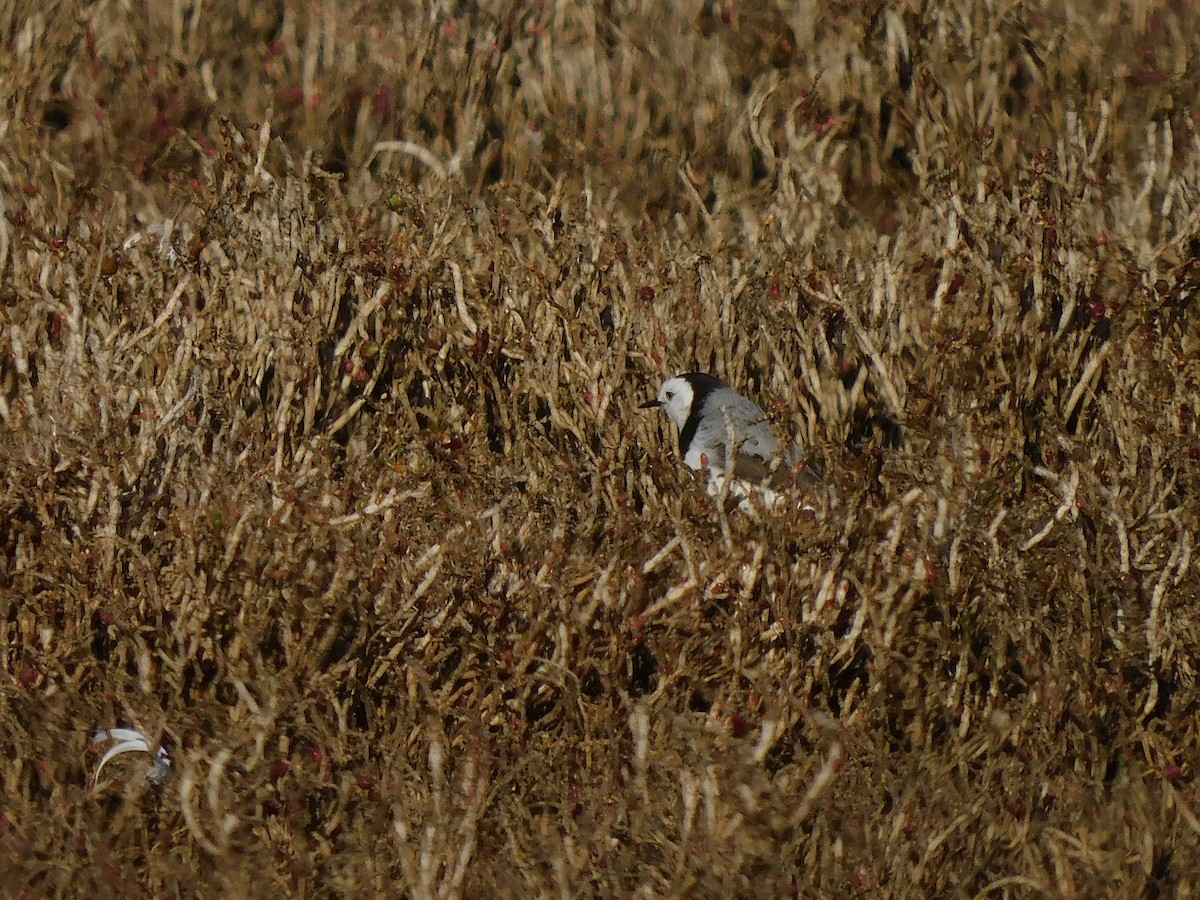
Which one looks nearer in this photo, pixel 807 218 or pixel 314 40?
pixel 807 218

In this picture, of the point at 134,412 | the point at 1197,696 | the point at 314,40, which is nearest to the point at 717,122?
the point at 314,40

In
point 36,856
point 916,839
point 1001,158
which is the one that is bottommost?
point 36,856

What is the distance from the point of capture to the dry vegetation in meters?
3.24

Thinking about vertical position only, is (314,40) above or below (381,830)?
above

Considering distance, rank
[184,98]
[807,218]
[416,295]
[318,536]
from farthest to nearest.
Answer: [184,98], [807,218], [416,295], [318,536]

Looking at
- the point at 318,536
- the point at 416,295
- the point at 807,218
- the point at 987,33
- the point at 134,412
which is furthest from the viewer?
the point at 987,33

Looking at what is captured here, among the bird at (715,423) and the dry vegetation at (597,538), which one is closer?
the dry vegetation at (597,538)

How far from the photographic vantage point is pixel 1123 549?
12.5 feet

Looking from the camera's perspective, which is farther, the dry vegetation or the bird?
the bird

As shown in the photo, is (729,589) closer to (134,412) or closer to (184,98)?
(134,412)

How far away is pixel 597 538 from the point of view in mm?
3939

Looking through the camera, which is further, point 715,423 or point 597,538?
point 715,423

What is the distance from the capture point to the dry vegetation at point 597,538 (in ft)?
10.6

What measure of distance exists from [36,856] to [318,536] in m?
0.87
